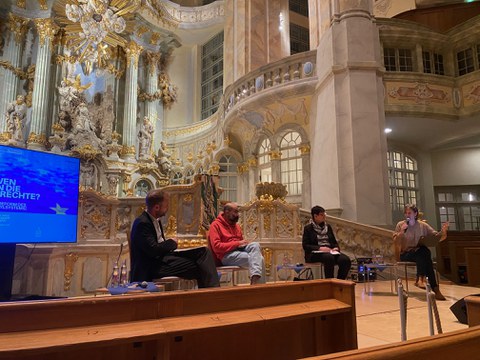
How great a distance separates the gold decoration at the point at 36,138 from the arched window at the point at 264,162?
10.8 m

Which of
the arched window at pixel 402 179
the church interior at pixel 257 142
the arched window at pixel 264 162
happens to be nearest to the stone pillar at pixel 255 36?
the church interior at pixel 257 142

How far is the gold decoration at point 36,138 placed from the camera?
16.9m

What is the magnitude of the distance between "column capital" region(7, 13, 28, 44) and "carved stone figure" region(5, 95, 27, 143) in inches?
127

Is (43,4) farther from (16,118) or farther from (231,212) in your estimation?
(231,212)

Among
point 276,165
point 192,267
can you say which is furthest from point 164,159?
point 192,267

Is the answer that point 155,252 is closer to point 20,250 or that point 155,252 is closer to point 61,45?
point 20,250

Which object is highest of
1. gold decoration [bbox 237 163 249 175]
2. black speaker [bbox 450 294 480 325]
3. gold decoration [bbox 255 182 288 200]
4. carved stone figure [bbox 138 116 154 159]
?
carved stone figure [bbox 138 116 154 159]

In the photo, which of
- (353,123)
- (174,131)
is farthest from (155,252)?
(174,131)

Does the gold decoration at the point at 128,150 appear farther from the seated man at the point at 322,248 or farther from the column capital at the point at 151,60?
the seated man at the point at 322,248

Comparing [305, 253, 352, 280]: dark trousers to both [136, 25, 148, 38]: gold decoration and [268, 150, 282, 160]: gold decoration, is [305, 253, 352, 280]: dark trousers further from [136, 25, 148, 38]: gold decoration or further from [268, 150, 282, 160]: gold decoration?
[136, 25, 148, 38]: gold decoration

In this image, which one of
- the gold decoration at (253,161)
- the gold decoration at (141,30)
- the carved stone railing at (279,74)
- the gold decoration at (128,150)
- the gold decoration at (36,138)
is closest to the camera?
the carved stone railing at (279,74)

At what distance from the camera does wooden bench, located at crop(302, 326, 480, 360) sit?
99 centimetres

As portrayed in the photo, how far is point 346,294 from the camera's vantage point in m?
→ 2.40

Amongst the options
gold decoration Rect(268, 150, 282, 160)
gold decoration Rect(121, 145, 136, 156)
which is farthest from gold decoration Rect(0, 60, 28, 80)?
gold decoration Rect(268, 150, 282, 160)
